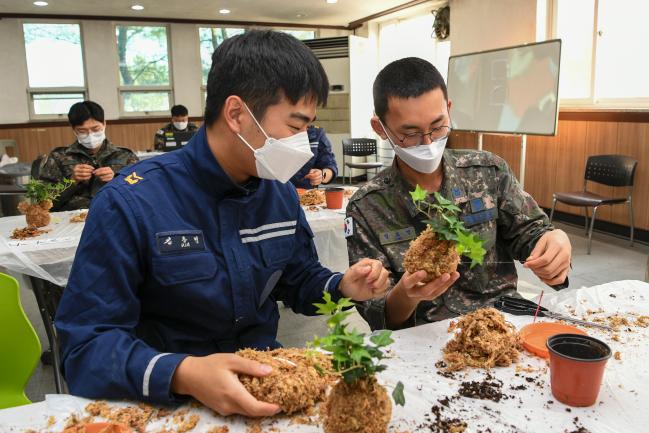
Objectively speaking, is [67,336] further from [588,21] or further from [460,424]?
[588,21]

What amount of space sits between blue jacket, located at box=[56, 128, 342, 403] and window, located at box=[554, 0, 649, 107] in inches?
210

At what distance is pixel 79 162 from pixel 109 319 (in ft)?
10.4

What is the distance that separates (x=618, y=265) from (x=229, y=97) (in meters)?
4.59

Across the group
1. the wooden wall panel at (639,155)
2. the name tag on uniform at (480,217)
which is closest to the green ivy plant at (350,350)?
the name tag on uniform at (480,217)

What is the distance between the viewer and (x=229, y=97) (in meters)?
1.25

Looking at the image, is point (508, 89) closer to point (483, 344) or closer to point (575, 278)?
point (575, 278)

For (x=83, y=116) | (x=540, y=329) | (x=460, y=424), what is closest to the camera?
(x=460, y=424)

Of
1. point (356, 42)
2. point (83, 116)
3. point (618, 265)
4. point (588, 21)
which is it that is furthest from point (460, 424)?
point (356, 42)

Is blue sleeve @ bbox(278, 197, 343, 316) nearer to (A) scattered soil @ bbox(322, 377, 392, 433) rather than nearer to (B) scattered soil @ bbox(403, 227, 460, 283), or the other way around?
(B) scattered soil @ bbox(403, 227, 460, 283)

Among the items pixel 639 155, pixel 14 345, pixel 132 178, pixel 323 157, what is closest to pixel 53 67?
pixel 323 157

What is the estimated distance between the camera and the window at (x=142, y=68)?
389 inches

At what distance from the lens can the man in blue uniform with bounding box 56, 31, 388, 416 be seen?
3.59ft

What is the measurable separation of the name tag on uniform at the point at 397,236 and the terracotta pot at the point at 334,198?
1638 mm

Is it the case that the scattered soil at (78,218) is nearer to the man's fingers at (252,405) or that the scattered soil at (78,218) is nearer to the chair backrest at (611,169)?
the man's fingers at (252,405)
